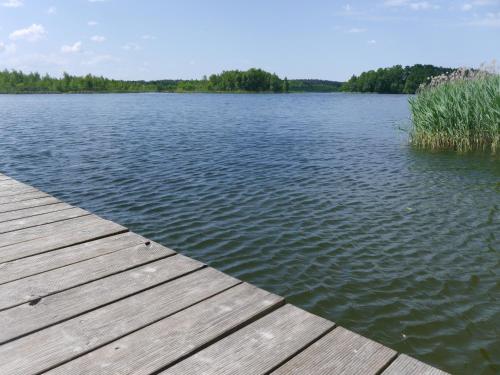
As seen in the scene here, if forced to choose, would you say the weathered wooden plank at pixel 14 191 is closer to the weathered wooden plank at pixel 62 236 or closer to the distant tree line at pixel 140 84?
the weathered wooden plank at pixel 62 236

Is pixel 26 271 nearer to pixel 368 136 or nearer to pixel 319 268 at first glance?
pixel 319 268

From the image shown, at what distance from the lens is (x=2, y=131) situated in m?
21.8

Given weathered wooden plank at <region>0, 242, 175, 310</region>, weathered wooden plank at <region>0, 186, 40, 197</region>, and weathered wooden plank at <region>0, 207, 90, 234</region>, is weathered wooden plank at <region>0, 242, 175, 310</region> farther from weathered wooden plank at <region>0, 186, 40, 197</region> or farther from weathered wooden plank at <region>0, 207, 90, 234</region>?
weathered wooden plank at <region>0, 186, 40, 197</region>

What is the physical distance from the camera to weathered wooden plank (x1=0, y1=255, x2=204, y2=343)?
83.6 inches

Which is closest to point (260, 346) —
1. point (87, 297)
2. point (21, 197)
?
point (87, 297)

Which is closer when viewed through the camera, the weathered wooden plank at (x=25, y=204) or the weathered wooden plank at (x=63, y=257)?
the weathered wooden plank at (x=63, y=257)

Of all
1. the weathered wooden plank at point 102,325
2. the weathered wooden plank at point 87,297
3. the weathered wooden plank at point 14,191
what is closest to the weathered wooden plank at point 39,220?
the weathered wooden plank at point 14,191

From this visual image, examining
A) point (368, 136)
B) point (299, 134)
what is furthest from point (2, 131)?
point (368, 136)

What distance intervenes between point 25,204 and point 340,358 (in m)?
3.82

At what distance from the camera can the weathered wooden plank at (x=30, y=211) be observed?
392cm

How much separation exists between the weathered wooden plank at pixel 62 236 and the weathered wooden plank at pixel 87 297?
795 mm

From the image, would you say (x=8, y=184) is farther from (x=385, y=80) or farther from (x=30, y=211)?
(x=385, y=80)

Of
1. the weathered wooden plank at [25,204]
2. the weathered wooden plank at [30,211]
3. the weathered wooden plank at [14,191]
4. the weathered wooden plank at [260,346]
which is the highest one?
the weathered wooden plank at [14,191]

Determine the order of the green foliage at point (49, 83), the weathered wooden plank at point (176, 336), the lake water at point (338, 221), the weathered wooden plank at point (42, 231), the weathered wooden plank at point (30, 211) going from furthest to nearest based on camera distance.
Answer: the green foliage at point (49, 83)
the lake water at point (338, 221)
the weathered wooden plank at point (30, 211)
the weathered wooden plank at point (42, 231)
the weathered wooden plank at point (176, 336)
